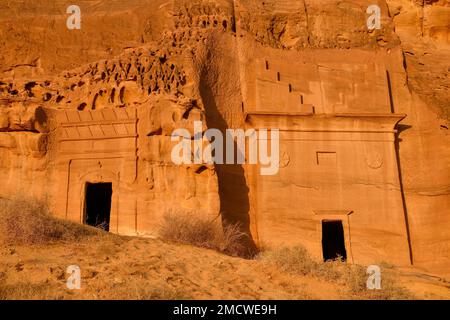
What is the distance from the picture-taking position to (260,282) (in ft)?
30.2

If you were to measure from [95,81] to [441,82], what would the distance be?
11672 mm

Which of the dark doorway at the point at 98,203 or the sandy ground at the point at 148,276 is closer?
the sandy ground at the point at 148,276

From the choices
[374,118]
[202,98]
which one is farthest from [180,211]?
[374,118]

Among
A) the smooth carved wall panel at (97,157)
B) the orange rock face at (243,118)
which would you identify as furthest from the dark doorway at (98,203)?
the smooth carved wall panel at (97,157)

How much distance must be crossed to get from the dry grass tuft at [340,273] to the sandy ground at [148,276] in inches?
6.1

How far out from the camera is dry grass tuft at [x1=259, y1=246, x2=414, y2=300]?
29.6 feet

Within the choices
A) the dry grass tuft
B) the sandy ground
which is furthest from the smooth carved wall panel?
the dry grass tuft

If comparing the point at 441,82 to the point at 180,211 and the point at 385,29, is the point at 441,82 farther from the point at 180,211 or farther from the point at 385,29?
the point at 180,211

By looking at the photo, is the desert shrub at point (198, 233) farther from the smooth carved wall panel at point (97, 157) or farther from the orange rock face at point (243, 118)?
the smooth carved wall panel at point (97, 157)

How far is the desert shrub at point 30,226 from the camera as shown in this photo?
9992mm

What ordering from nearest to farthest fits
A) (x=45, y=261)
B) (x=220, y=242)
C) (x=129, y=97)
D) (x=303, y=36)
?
(x=45, y=261), (x=220, y=242), (x=129, y=97), (x=303, y=36)

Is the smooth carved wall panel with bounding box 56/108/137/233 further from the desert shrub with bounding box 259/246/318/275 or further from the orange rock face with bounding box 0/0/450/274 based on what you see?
the desert shrub with bounding box 259/246/318/275

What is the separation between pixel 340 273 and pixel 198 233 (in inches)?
143

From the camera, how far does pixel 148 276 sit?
28.8 feet
